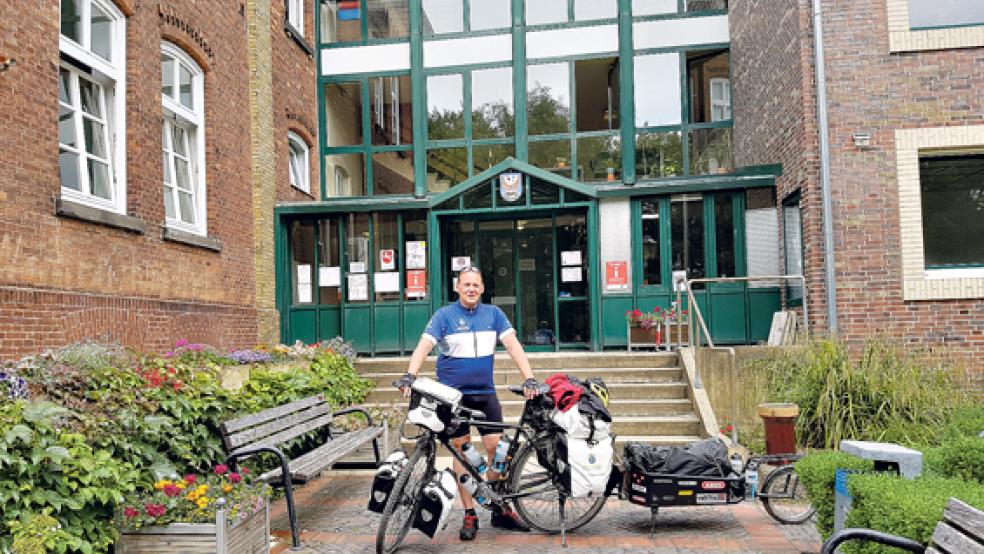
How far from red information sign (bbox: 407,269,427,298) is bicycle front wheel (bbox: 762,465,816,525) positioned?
8.07 m

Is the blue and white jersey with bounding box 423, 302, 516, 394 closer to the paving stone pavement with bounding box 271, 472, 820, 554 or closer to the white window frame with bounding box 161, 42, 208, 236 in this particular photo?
the paving stone pavement with bounding box 271, 472, 820, 554

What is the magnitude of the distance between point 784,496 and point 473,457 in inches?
92.8

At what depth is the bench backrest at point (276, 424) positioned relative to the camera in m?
5.55

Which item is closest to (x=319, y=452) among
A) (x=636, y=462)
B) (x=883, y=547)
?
(x=636, y=462)

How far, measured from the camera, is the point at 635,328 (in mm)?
12430

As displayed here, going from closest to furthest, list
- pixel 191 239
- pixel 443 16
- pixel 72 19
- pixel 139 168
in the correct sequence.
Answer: pixel 72 19, pixel 139 168, pixel 191 239, pixel 443 16

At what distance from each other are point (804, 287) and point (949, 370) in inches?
85.7

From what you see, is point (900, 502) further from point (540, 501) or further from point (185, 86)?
point (185, 86)

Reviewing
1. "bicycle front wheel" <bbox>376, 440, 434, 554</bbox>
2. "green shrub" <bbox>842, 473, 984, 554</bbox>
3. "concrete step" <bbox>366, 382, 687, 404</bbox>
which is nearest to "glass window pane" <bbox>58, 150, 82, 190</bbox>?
"bicycle front wheel" <bbox>376, 440, 434, 554</bbox>

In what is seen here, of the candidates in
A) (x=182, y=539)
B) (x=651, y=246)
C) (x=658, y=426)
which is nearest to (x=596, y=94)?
(x=651, y=246)

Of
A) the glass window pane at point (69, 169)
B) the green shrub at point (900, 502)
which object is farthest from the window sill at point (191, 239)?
the green shrub at point (900, 502)

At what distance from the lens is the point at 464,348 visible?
5664 millimetres

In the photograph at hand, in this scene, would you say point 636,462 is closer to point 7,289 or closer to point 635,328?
point 7,289

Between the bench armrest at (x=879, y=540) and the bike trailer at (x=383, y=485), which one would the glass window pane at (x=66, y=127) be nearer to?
the bike trailer at (x=383, y=485)
